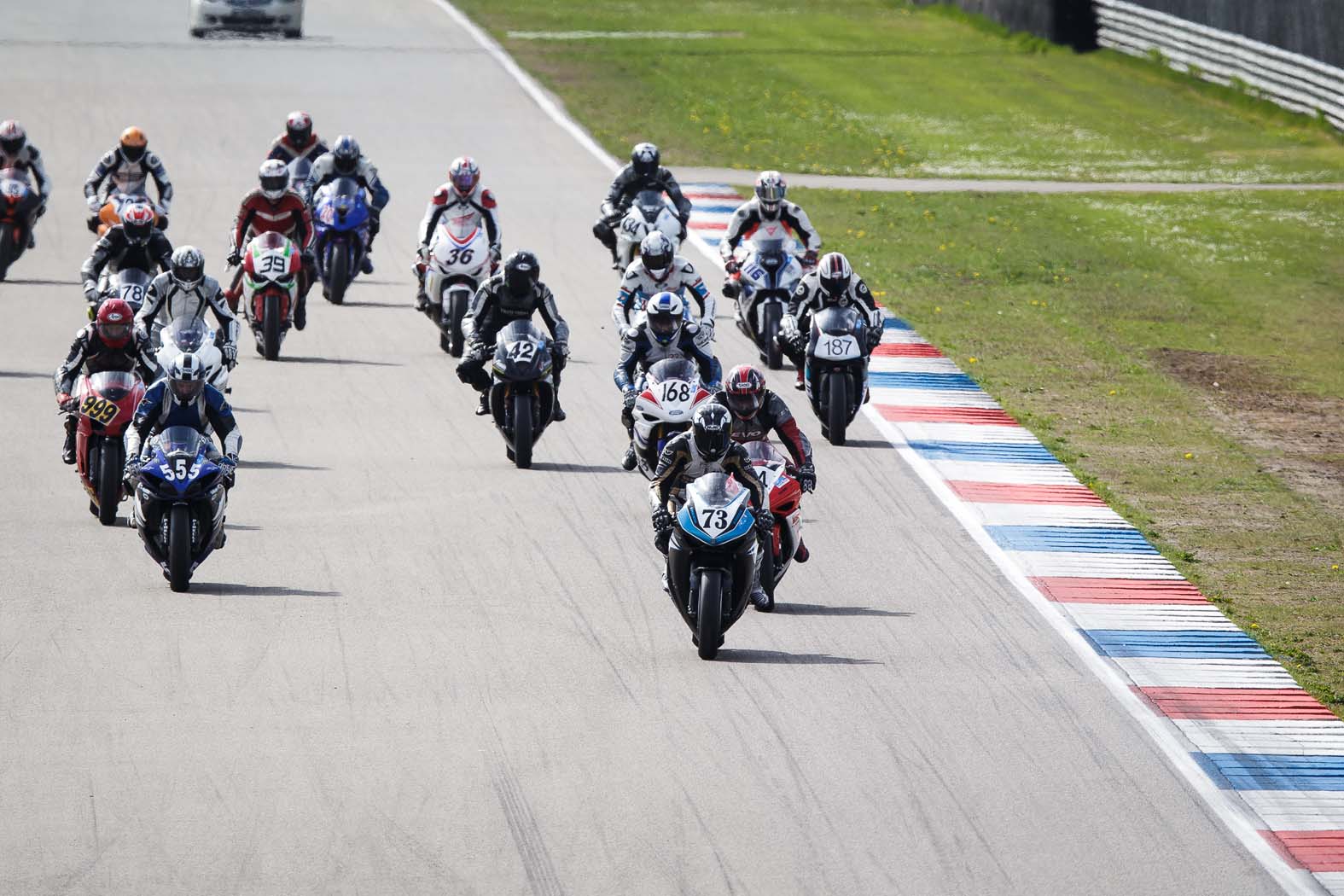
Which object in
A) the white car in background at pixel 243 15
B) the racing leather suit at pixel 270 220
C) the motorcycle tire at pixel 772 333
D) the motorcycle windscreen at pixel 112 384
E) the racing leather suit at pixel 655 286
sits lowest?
the white car in background at pixel 243 15

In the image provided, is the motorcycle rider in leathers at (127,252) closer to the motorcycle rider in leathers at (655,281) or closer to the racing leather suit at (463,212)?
the racing leather suit at (463,212)

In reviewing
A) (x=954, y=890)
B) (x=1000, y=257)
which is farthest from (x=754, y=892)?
(x=1000, y=257)

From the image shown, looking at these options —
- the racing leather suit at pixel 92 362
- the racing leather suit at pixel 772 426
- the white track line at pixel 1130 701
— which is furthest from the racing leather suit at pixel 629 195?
the racing leather suit at pixel 772 426

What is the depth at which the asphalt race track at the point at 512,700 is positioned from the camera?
10.2m

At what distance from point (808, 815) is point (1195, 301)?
56.9 ft

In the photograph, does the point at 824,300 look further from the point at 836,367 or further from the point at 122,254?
the point at 122,254

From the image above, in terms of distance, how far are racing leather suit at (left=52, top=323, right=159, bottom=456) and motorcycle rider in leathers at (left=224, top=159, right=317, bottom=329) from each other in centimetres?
622

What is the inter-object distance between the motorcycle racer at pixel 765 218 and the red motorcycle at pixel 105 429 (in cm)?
794

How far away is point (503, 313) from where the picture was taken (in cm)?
1855

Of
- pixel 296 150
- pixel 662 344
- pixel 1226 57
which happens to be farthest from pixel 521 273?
pixel 1226 57

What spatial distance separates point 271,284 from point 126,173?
11.9 feet

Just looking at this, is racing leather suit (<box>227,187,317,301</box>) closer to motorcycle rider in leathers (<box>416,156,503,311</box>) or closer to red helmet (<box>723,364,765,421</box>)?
motorcycle rider in leathers (<box>416,156,503,311</box>)

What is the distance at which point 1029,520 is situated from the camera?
16.9 m

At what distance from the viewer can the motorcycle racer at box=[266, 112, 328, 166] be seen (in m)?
25.5
